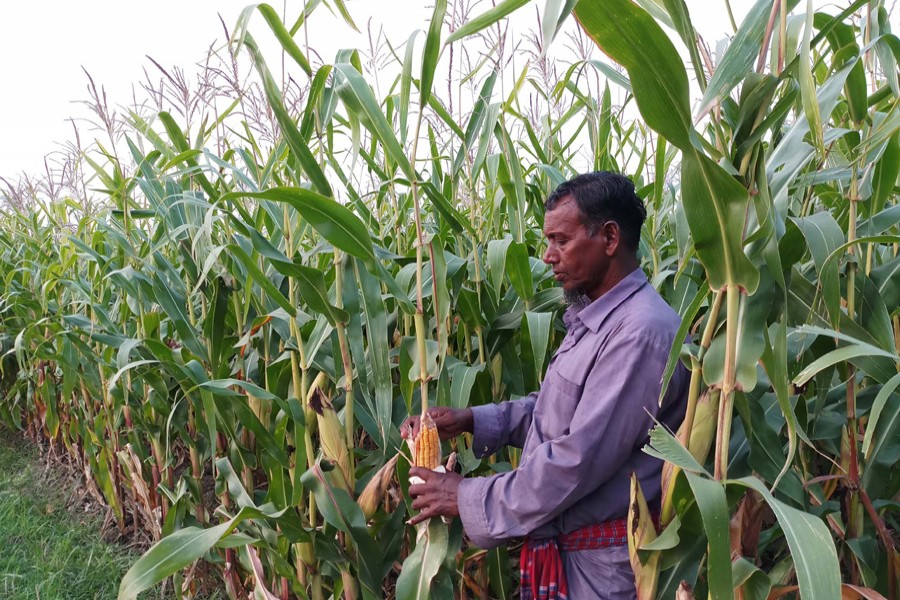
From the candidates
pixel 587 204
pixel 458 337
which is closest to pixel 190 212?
pixel 458 337

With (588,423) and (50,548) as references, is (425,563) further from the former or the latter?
(50,548)

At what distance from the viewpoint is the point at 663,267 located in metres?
2.27

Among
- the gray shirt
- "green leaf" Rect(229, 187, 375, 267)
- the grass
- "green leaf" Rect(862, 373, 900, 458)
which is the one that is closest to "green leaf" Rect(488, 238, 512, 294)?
the gray shirt

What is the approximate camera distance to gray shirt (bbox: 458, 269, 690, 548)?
1.52 m

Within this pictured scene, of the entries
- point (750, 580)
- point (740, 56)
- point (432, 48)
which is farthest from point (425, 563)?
point (740, 56)

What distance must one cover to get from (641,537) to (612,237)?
0.73m

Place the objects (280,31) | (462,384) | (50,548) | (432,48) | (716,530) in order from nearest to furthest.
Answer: (716,530), (432,48), (280,31), (462,384), (50,548)

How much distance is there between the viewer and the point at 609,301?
1.71m

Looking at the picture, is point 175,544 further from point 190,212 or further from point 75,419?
point 75,419

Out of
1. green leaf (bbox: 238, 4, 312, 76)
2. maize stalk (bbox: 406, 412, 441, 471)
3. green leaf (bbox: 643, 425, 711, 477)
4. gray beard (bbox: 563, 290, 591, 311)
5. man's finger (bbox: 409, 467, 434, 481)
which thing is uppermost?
green leaf (bbox: 238, 4, 312, 76)

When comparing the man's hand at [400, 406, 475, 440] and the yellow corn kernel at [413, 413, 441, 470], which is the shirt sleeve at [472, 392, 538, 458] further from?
the yellow corn kernel at [413, 413, 441, 470]

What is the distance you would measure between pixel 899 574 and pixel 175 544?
1.68 m

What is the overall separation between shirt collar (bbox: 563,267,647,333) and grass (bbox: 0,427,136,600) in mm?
2488

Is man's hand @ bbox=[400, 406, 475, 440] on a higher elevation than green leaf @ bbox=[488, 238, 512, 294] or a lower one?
lower
